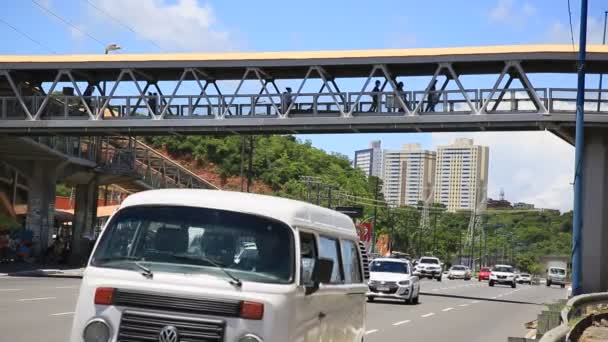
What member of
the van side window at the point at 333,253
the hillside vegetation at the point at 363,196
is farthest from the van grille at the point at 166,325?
the hillside vegetation at the point at 363,196

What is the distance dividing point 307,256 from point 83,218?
4968 centimetres

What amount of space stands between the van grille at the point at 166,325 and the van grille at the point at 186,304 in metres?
0.06

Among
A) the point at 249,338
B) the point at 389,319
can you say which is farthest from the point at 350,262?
the point at 389,319

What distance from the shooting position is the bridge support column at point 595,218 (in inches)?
1553

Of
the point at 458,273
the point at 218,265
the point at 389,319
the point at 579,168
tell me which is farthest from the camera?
the point at 458,273

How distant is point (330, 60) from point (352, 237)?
32.9 metres

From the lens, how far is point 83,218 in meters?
55.8

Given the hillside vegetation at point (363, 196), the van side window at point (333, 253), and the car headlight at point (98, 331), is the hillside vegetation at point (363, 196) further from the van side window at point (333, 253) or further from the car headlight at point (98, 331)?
the car headlight at point (98, 331)

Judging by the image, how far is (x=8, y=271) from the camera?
4025 centimetres

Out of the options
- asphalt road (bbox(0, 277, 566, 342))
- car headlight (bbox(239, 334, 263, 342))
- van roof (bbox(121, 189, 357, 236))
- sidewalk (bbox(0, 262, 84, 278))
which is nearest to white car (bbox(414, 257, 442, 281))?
sidewalk (bbox(0, 262, 84, 278))

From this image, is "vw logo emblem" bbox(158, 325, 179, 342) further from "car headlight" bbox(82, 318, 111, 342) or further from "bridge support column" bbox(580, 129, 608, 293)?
"bridge support column" bbox(580, 129, 608, 293)

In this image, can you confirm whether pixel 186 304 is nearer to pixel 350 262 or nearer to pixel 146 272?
pixel 146 272

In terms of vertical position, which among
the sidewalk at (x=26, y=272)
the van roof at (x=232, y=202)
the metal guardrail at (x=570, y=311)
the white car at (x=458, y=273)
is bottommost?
the sidewalk at (x=26, y=272)

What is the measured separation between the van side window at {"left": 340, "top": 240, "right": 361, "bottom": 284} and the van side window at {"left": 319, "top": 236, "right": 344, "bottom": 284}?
22cm
